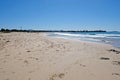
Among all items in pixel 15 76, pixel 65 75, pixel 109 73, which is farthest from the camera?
pixel 109 73

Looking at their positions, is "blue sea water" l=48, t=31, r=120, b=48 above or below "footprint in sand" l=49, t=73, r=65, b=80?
below

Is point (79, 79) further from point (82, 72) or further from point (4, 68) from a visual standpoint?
point (4, 68)

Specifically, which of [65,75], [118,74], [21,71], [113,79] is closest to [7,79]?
[21,71]

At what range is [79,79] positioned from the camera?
167 inches

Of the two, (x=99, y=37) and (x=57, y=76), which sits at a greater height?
(x=57, y=76)

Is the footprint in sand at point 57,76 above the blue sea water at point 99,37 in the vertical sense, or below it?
above

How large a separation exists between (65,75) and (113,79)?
5.33ft

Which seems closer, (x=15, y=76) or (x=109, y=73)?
(x=15, y=76)

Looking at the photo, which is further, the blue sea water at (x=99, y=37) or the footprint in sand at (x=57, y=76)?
the blue sea water at (x=99, y=37)

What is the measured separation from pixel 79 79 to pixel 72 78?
234 mm

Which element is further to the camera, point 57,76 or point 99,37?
point 99,37

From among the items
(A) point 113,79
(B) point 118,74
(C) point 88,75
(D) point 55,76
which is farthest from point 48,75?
(B) point 118,74

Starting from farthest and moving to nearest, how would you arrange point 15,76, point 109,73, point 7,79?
point 109,73 → point 15,76 → point 7,79

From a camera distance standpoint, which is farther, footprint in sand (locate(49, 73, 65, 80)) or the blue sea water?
the blue sea water
